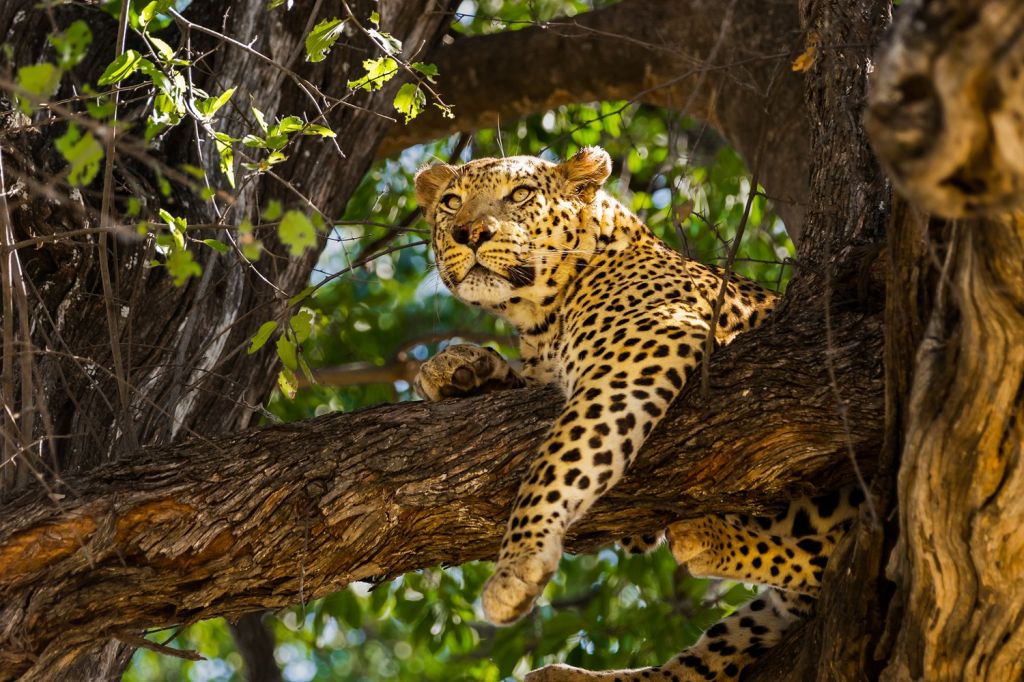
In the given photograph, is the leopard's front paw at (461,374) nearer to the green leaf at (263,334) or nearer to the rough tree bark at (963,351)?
the green leaf at (263,334)

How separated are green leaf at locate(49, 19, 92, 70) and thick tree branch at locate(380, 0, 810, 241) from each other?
4413mm

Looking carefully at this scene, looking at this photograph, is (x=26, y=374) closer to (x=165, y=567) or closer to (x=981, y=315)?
(x=165, y=567)

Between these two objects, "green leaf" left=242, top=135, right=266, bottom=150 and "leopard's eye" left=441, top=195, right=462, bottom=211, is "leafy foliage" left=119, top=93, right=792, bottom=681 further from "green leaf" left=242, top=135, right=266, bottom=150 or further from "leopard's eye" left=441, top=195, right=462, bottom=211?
"green leaf" left=242, top=135, right=266, bottom=150

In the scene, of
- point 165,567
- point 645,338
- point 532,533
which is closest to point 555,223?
point 645,338

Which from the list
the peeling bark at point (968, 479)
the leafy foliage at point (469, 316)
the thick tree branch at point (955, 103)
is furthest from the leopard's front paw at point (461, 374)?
the thick tree branch at point (955, 103)

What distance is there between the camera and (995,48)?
2.59 metres

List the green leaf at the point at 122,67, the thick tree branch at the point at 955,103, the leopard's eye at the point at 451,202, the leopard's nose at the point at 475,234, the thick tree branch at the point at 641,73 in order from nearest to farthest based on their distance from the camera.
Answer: the thick tree branch at the point at 955,103
the green leaf at the point at 122,67
the leopard's nose at the point at 475,234
the leopard's eye at the point at 451,202
the thick tree branch at the point at 641,73

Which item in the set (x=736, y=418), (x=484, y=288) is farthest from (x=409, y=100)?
(x=736, y=418)

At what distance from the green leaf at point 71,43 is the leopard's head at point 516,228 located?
241cm

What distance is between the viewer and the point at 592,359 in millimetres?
5520

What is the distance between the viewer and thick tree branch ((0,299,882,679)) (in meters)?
4.80

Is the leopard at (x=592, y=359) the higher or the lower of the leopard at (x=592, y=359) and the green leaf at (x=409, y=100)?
the lower

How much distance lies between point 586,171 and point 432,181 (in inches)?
31.9

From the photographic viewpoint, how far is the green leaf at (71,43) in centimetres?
371
